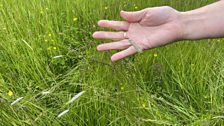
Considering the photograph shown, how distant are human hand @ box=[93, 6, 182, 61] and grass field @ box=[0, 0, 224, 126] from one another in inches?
4.9

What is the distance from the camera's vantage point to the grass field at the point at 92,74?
80.8 inches

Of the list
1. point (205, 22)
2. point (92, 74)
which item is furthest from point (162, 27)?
point (92, 74)

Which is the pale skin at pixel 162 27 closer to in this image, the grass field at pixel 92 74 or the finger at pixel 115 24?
the finger at pixel 115 24

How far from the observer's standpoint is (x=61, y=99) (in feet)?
7.38

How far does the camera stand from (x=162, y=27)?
191 centimetres

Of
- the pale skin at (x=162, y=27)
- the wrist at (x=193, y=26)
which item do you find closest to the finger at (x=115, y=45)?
the pale skin at (x=162, y=27)

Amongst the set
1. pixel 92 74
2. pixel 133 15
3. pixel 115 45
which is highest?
pixel 133 15

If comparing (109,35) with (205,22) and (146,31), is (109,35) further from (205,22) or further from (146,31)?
(205,22)

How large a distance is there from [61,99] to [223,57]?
0.96m

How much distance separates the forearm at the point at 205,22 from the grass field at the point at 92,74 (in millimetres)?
352

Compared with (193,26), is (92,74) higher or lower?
lower

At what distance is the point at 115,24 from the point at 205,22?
393 millimetres

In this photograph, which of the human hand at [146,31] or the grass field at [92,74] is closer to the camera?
the human hand at [146,31]

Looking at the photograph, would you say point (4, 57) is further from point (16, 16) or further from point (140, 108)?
point (140, 108)
